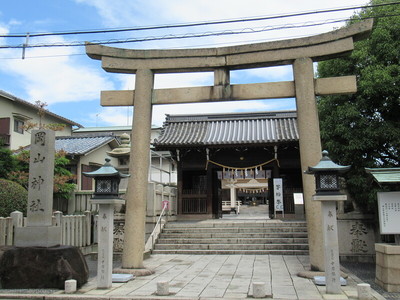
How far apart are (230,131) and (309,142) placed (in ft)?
41.4

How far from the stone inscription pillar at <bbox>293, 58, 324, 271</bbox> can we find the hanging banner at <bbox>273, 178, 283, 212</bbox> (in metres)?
9.62

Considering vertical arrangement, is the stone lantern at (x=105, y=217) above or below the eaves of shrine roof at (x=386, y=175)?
below

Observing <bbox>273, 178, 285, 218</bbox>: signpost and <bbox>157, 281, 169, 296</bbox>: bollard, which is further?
<bbox>273, 178, 285, 218</bbox>: signpost

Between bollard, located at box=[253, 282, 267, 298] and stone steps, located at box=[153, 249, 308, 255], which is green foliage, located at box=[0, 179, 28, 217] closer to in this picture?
stone steps, located at box=[153, 249, 308, 255]

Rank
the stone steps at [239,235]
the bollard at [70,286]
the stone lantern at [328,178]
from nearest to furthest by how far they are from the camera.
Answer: the bollard at [70,286]
the stone lantern at [328,178]
the stone steps at [239,235]

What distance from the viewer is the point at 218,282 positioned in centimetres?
846

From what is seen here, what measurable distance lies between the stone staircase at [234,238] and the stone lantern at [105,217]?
5.92 m

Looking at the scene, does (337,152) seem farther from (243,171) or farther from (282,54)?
(243,171)

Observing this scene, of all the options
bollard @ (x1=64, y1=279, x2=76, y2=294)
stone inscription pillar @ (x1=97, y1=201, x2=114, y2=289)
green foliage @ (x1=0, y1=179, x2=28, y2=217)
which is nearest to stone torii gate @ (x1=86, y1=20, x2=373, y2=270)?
stone inscription pillar @ (x1=97, y1=201, x2=114, y2=289)

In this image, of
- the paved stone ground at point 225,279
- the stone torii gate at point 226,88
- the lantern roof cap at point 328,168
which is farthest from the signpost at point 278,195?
the lantern roof cap at point 328,168

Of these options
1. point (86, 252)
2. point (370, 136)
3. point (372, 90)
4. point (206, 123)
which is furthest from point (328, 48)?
point (206, 123)

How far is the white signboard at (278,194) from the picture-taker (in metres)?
18.5

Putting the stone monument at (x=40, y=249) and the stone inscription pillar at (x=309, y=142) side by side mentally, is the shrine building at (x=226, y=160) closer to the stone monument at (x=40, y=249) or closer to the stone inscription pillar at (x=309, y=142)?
the stone inscription pillar at (x=309, y=142)

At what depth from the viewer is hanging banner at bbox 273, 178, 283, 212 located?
60.8ft
